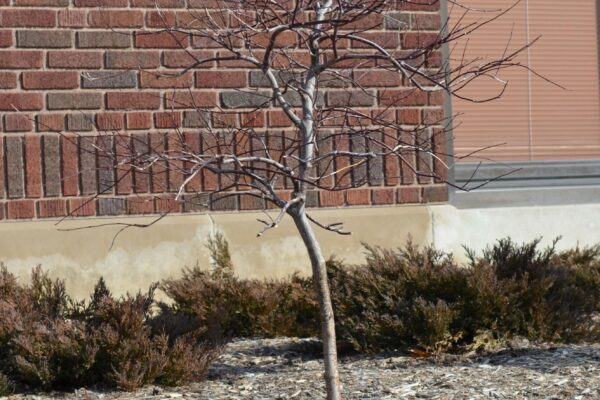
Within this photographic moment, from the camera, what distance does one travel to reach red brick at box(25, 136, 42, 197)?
7281 millimetres

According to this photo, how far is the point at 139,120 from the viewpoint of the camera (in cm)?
745

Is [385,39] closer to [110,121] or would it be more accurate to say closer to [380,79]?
[380,79]

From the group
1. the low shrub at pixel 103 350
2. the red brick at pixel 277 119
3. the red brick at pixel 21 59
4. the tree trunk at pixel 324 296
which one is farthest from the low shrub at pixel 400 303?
the red brick at pixel 21 59

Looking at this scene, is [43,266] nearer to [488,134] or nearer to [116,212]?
[116,212]

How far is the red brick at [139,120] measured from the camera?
7.44 metres

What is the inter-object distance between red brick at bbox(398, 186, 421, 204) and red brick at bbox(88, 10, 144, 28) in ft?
7.19

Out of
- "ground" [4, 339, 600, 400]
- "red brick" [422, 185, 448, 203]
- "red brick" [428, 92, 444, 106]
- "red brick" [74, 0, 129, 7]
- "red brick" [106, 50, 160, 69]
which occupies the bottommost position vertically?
"ground" [4, 339, 600, 400]

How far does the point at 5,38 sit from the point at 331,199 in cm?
247

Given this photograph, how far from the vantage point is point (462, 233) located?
26.6 feet

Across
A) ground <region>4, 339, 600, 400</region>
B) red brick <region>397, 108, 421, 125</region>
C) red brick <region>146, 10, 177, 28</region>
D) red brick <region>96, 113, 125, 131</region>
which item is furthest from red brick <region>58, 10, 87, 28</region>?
ground <region>4, 339, 600, 400</region>

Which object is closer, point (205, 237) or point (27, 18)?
point (27, 18)

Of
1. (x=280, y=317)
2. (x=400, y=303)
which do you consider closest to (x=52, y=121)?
(x=280, y=317)

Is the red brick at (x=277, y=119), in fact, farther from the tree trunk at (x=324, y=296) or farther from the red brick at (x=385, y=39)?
the tree trunk at (x=324, y=296)

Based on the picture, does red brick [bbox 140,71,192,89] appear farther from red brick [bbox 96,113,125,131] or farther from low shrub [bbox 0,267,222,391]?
low shrub [bbox 0,267,222,391]
